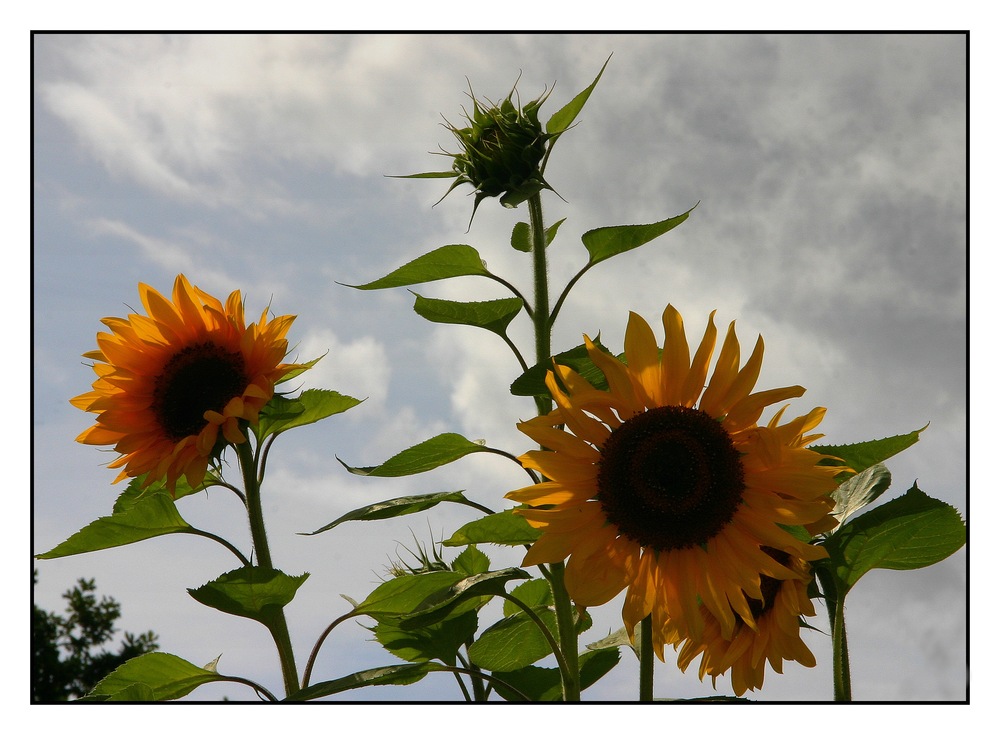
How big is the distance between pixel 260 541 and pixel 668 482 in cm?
75

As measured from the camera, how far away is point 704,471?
1244 mm

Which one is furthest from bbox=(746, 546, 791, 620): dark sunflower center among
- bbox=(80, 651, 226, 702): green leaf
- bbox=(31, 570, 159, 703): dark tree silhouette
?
bbox=(31, 570, 159, 703): dark tree silhouette

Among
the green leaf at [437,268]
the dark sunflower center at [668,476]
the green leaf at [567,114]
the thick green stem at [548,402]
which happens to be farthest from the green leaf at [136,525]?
the green leaf at [567,114]

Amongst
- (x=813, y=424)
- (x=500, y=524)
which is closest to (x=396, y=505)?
(x=500, y=524)

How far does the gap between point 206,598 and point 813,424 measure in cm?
96

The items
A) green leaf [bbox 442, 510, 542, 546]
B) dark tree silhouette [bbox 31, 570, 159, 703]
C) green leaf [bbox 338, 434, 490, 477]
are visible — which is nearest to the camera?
green leaf [bbox 442, 510, 542, 546]

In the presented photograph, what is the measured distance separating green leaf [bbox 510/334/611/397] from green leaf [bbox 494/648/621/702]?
571 mm

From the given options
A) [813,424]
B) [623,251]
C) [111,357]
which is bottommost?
[813,424]

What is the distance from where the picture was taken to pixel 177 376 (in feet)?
5.39

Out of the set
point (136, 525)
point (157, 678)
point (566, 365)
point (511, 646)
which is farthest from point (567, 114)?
point (157, 678)

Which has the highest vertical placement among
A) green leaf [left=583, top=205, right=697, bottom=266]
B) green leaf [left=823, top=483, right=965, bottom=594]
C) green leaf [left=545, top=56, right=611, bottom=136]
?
green leaf [left=545, top=56, right=611, bottom=136]

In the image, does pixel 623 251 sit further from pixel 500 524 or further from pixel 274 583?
pixel 274 583

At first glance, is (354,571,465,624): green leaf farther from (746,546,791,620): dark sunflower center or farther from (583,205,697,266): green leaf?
(583,205,697,266): green leaf

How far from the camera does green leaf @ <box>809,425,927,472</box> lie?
1.34m
